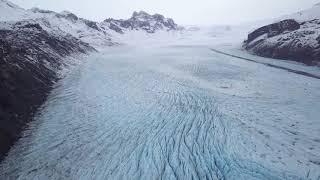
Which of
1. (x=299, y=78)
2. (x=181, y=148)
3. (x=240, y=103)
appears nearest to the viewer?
(x=181, y=148)

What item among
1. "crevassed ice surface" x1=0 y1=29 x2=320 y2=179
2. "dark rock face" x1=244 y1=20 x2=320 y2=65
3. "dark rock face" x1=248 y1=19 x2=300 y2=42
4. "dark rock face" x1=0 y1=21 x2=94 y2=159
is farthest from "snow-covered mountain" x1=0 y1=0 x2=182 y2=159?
"dark rock face" x1=248 y1=19 x2=300 y2=42

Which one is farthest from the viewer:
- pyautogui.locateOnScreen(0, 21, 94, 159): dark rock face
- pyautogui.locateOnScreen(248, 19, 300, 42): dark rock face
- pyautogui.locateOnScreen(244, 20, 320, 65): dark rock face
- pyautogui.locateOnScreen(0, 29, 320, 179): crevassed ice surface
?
pyautogui.locateOnScreen(248, 19, 300, 42): dark rock face

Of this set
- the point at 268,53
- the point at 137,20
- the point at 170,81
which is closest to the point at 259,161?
the point at 170,81

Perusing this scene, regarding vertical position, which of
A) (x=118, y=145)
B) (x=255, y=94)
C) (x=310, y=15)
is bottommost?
(x=118, y=145)

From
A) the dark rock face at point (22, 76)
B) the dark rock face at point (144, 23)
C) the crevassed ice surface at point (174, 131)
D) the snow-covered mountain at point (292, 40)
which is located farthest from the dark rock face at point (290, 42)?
the dark rock face at point (144, 23)

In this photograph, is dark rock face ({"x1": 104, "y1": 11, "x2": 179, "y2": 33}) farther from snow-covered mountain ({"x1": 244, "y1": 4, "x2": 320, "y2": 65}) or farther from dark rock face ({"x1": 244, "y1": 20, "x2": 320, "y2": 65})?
dark rock face ({"x1": 244, "y1": 20, "x2": 320, "y2": 65})

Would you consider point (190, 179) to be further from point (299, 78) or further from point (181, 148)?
point (299, 78)

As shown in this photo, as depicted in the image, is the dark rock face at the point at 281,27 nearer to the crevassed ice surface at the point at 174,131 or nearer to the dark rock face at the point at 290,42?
the dark rock face at the point at 290,42
